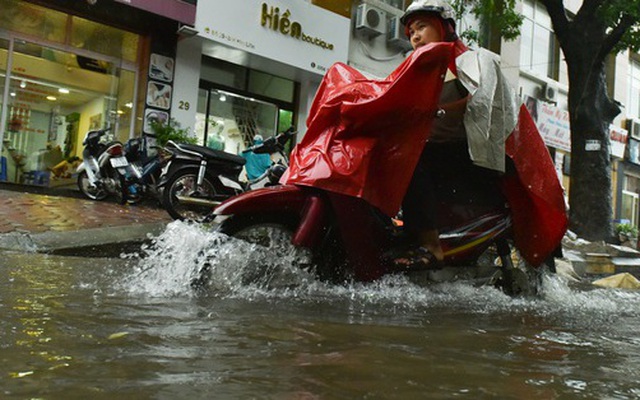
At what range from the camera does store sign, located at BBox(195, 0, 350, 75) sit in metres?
10.2

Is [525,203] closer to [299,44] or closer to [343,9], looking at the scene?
[299,44]

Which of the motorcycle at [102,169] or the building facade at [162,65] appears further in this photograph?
the building facade at [162,65]

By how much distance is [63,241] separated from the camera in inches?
175

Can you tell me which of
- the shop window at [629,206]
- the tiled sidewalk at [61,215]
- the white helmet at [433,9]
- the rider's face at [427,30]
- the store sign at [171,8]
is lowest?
the tiled sidewalk at [61,215]

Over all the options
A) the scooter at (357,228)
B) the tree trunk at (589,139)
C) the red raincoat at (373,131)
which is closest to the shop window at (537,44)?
the tree trunk at (589,139)

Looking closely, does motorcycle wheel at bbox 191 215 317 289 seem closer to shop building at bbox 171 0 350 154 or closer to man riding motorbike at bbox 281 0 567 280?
man riding motorbike at bbox 281 0 567 280

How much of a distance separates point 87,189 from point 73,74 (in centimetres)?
295

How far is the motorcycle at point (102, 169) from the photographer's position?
8008 mm

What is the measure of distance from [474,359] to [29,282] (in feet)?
7.18

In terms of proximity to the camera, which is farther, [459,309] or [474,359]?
[459,309]

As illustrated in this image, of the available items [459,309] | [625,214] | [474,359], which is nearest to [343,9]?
[459,309]

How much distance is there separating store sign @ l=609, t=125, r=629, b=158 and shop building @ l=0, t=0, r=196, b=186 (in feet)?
54.7

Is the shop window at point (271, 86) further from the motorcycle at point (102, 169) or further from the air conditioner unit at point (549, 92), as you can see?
the air conditioner unit at point (549, 92)

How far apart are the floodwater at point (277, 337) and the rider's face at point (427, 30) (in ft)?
4.87
